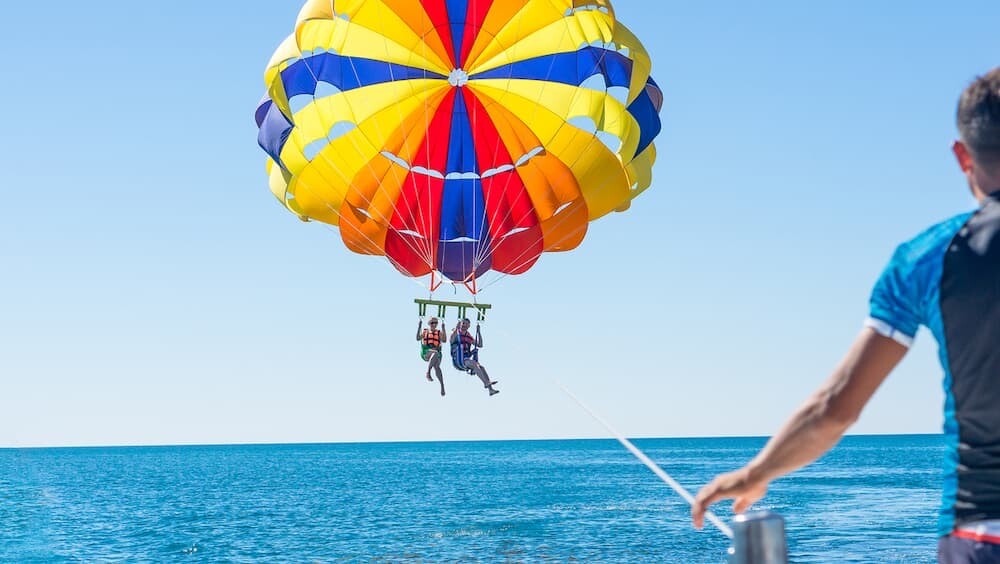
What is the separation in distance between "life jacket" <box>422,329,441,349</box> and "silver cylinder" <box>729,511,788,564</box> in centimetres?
1120

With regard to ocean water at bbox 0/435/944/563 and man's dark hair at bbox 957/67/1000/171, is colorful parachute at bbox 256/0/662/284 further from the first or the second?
ocean water at bbox 0/435/944/563

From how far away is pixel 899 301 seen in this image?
2021mm

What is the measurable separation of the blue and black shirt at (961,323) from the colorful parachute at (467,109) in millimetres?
10935

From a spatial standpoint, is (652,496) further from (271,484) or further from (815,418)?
(815,418)

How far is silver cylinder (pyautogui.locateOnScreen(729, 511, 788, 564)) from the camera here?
5.84 feet

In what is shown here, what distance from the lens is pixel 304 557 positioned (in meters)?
30.0

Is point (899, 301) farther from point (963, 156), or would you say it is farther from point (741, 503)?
point (741, 503)

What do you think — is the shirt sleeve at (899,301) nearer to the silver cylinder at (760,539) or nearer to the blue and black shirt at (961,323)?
the blue and black shirt at (961,323)

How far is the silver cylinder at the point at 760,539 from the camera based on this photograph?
70.1 inches

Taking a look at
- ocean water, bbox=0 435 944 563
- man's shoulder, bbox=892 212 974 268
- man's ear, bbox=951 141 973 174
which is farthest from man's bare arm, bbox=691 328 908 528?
ocean water, bbox=0 435 944 563

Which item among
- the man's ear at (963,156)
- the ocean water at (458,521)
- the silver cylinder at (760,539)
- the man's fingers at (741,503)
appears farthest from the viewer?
the ocean water at (458,521)

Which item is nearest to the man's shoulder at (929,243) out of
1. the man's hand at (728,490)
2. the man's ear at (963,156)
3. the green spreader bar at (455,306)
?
the man's ear at (963,156)

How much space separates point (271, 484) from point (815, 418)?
75042 millimetres

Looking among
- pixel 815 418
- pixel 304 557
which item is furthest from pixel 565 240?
pixel 304 557
